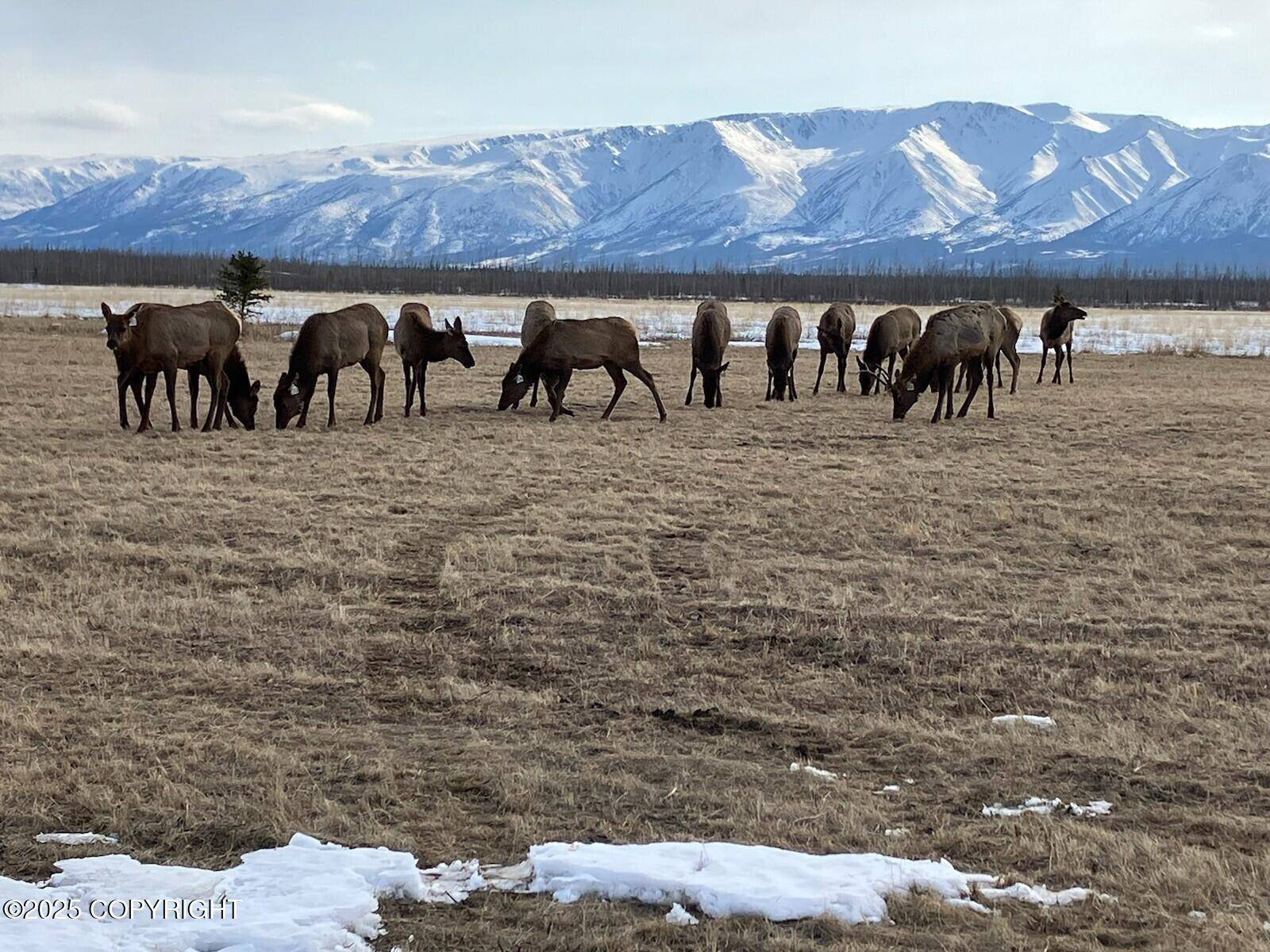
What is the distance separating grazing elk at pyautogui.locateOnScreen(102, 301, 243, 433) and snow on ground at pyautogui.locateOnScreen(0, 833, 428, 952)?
40.9ft

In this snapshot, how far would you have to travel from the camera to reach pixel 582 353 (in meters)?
19.5

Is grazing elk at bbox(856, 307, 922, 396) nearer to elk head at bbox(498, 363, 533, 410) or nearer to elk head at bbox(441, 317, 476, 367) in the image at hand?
elk head at bbox(498, 363, 533, 410)

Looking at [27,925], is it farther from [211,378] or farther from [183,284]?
[183,284]

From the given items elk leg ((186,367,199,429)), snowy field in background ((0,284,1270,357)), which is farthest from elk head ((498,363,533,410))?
snowy field in background ((0,284,1270,357))

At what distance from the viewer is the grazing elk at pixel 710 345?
21.6 meters

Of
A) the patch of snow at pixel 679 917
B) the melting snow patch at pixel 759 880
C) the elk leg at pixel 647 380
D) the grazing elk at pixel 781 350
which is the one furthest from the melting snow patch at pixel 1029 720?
the grazing elk at pixel 781 350

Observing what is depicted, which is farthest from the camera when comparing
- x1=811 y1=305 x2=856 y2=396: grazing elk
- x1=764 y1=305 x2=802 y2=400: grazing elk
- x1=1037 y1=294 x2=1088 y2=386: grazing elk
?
x1=1037 y1=294 x2=1088 y2=386: grazing elk

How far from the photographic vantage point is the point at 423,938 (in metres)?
4.15

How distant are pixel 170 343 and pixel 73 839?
12.6 m

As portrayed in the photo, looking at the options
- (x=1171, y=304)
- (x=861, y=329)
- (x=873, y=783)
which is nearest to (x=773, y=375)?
(x=873, y=783)

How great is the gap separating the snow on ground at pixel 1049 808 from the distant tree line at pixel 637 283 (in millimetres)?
97436

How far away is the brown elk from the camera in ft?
64.4

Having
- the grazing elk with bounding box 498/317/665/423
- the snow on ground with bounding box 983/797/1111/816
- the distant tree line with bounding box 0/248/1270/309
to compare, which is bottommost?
the snow on ground with bounding box 983/797/1111/816

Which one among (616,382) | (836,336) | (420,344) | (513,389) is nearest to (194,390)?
(420,344)
